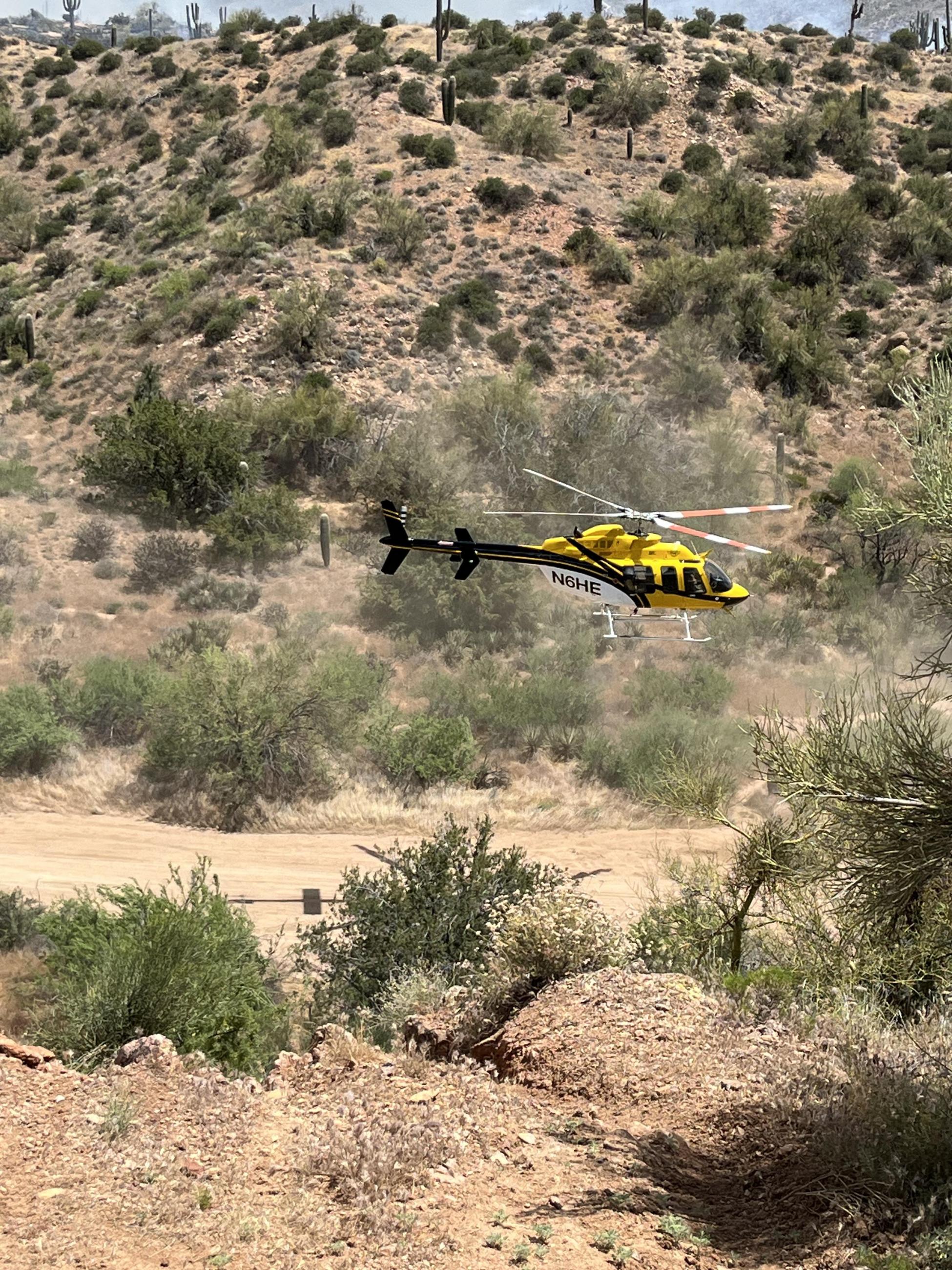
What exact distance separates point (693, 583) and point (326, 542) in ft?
56.1

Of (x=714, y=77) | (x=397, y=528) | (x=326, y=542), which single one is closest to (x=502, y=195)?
(x=714, y=77)

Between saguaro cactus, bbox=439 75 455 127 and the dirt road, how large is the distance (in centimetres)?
4685

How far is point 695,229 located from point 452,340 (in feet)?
50.6

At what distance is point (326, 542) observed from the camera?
36.3 m

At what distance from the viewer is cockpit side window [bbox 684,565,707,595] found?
21.8m

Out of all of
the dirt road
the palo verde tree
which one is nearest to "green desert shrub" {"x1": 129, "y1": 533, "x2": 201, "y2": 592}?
the dirt road

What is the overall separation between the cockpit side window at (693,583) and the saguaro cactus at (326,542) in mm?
16602

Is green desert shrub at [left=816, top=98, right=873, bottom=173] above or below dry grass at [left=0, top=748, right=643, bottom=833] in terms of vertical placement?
above

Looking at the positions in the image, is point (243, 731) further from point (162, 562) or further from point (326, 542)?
point (162, 562)

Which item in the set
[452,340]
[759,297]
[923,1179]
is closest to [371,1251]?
[923,1179]

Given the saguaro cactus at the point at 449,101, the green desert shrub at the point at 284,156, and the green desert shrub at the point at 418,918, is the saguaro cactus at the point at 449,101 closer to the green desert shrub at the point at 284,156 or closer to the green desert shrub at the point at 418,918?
the green desert shrub at the point at 284,156

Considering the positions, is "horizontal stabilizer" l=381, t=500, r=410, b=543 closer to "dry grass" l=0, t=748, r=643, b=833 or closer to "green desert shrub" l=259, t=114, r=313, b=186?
"dry grass" l=0, t=748, r=643, b=833

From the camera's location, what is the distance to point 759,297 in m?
51.8

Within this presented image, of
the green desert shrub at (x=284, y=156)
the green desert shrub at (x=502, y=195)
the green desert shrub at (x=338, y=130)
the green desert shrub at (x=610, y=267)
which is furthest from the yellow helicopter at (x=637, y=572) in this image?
the green desert shrub at (x=338, y=130)
